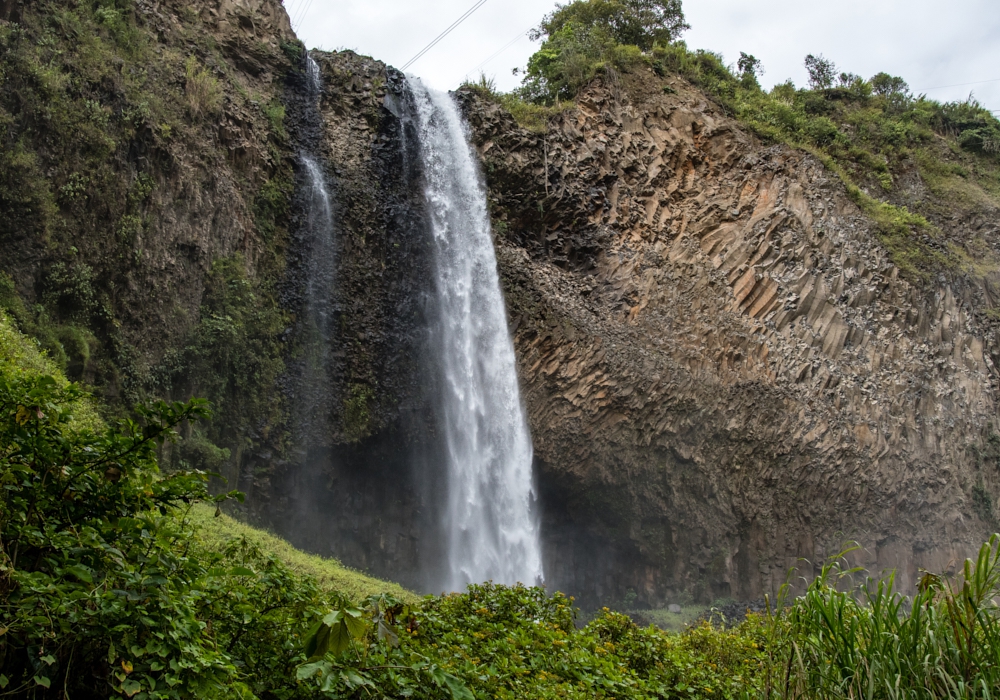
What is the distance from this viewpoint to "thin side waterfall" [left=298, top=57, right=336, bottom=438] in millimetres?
16781

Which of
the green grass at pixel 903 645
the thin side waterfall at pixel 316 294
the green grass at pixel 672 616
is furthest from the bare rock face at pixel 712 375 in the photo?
the green grass at pixel 903 645

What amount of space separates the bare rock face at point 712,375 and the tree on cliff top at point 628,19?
7765 millimetres

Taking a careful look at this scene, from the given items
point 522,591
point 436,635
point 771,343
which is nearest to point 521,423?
point 771,343

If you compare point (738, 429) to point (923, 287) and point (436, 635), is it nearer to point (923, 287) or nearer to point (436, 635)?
point (923, 287)

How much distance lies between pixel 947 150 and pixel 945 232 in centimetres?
641

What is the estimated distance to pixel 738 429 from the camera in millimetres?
19844

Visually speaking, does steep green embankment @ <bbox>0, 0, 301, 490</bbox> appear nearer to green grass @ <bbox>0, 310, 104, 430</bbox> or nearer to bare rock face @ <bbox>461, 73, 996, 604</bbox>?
green grass @ <bbox>0, 310, 104, 430</bbox>

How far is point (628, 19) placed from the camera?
92.6 ft

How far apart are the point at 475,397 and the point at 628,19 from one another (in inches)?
727

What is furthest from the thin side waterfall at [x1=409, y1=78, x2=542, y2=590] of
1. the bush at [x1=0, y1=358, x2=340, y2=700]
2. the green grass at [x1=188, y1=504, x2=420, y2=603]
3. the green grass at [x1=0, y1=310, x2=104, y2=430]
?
the bush at [x1=0, y1=358, x2=340, y2=700]

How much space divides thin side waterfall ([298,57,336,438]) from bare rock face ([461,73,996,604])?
4.76m

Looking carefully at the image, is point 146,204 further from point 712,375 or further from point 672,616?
point 672,616

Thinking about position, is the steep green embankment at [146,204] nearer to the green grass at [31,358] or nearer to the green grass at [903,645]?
the green grass at [31,358]

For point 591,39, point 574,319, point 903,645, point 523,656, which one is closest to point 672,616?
point 574,319
